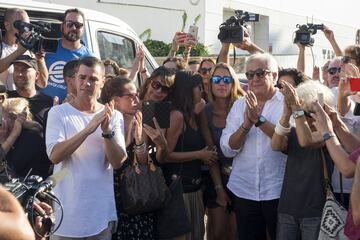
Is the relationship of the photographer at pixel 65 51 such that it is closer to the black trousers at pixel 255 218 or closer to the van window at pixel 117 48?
the van window at pixel 117 48

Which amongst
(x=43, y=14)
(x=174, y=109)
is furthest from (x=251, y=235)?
(x=43, y=14)

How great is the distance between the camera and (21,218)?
1673 mm

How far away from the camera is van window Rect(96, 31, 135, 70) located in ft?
19.2

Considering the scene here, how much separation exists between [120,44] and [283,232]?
3.07 metres

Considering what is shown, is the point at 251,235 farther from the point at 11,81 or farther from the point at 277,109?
the point at 11,81

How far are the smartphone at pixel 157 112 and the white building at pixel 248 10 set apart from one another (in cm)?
1541

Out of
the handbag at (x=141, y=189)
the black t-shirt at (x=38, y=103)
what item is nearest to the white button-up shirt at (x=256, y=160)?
the handbag at (x=141, y=189)

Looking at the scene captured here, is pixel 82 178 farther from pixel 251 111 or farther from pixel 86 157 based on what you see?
pixel 251 111

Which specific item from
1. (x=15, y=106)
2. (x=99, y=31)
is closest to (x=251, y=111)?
(x=15, y=106)

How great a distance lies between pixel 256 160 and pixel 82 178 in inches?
49.7

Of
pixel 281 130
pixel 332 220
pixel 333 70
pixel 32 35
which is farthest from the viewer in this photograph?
pixel 333 70

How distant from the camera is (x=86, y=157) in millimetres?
3686

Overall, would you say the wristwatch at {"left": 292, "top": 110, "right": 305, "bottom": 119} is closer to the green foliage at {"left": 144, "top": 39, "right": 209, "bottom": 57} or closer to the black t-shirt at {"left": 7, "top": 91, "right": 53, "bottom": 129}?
the black t-shirt at {"left": 7, "top": 91, "right": 53, "bottom": 129}

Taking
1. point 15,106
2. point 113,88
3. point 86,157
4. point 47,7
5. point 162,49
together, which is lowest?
point 162,49
